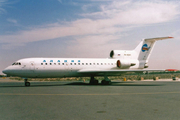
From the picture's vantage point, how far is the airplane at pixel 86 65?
2141 cm

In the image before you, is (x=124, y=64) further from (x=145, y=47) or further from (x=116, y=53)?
(x=145, y=47)

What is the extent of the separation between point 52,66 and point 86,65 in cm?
486

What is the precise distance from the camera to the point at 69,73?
927 inches

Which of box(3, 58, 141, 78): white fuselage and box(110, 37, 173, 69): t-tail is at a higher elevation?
box(110, 37, 173, 69): t-tail

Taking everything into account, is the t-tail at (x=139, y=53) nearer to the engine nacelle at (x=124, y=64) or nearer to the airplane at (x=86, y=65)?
the airplane at (x=86, y=65)

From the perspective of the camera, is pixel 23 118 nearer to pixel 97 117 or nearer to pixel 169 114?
pixel 97 117

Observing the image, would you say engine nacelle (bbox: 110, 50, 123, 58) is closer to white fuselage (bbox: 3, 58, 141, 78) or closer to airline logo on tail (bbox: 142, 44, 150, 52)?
white fuselage (bbox: 3, 58, 141, 78)

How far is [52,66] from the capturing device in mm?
22531

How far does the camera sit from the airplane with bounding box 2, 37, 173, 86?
70.2 ft

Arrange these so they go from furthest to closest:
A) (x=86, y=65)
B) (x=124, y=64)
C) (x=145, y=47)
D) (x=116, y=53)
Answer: (x=145, y=47) → (x=116, y=53) → (x=124, y=64) → (x=86, y=65)

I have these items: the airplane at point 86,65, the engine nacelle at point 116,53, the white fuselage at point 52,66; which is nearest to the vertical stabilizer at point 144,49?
the airplane at point 86,65

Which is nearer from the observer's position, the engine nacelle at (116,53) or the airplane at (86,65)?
the airplane at (86,65)

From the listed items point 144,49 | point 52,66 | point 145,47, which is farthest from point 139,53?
point 52,66

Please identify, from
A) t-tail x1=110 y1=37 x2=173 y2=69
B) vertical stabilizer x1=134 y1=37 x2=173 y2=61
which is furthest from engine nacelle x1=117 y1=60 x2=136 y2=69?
vertical stabilizer x1=134 y1=37 x2=173 y2=61
